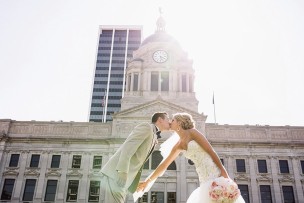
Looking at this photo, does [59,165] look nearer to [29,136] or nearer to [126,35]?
[29,136]

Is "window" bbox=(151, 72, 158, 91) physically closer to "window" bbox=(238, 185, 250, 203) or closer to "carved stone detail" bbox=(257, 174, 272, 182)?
"window" bbox=(238, 185, 250, 203)

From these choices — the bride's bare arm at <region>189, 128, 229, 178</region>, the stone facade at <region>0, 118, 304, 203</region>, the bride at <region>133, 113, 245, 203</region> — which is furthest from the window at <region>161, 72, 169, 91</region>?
the bride's bare arm at <region>189, 128, 229, 178</region>

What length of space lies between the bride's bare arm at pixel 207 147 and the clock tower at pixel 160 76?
107 ft

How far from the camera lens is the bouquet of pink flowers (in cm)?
465

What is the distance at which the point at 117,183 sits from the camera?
4754 millimetres

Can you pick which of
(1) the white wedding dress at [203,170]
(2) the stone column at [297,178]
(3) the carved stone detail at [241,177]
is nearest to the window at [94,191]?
(3) the carved stone detail at [241,177]

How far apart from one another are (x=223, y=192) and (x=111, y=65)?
322 feet

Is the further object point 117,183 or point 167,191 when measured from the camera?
point 167,191

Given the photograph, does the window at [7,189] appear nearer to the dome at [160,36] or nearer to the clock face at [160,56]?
the clock face at [160,56]

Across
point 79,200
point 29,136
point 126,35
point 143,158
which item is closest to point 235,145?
point 79,200

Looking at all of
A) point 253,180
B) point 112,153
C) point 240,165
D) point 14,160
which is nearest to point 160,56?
point 112,153

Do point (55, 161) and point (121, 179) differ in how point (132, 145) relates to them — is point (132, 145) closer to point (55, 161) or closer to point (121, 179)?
point (121, 179)

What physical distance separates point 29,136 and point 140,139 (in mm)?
31242

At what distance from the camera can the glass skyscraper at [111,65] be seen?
94.7 meters
